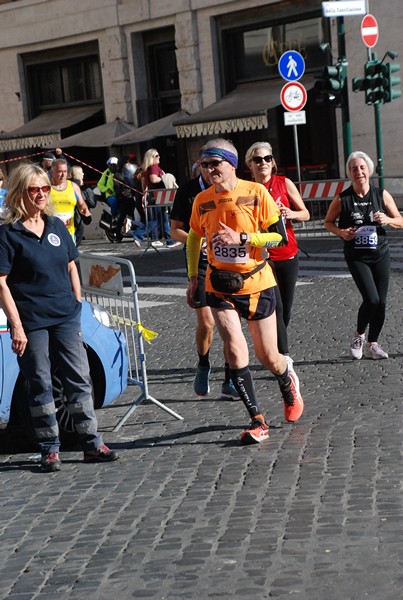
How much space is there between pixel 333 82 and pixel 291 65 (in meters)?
0.94

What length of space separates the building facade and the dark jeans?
18761mm

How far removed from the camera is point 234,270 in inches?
287

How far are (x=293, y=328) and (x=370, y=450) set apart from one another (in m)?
5.11

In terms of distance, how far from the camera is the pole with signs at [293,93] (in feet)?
75.6

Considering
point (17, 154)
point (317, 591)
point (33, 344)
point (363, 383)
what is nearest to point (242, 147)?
point (17, 154)

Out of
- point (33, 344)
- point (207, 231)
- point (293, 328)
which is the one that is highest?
point (207, 231)

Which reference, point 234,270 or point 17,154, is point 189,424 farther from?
point 17,154

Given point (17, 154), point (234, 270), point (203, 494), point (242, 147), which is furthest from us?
point (17, 154)

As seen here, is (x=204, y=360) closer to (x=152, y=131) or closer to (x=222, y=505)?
(x=222, y=505)

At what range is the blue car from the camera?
7.27 m

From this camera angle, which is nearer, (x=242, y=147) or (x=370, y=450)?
(x=370, y=450)

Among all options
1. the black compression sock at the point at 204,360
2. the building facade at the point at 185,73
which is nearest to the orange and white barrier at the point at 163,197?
the building facade at the point at 185,73

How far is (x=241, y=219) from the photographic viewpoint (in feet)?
23.8

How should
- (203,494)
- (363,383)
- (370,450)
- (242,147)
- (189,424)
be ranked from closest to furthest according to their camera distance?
(203,494)
(370,450)
(189,424)
(363,383)
(242,147)
